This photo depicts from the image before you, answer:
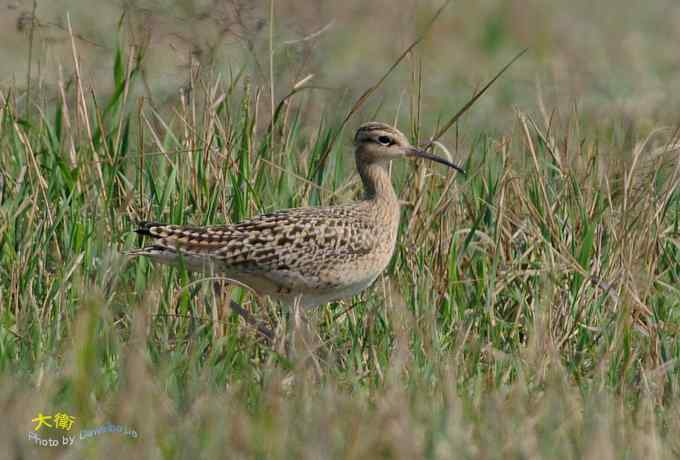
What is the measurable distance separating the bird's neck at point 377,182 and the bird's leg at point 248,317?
1.06 metres

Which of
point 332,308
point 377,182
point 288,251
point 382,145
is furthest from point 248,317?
point 382,145

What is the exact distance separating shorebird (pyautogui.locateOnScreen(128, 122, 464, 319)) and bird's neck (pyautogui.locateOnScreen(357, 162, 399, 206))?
0.27m

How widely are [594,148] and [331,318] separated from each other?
1.94 m

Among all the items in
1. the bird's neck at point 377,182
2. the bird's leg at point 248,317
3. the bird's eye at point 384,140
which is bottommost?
the bird's leg at point 248,317

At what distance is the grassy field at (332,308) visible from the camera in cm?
500

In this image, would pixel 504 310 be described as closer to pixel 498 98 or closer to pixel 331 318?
pixel 331 318

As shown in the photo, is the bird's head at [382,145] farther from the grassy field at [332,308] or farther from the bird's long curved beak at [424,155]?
the grassy field at [332,308]

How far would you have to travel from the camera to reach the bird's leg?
6.55m

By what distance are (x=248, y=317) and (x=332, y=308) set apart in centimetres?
87

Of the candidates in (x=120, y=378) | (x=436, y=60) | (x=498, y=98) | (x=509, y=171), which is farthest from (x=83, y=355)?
(x=436, y=60)

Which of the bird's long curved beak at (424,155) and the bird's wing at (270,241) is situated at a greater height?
the bird's long curved beak at (424,155)
